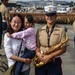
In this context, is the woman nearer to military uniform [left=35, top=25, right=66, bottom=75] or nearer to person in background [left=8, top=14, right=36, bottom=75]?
person in background [left=8, top=14, right=36, bottom=75]

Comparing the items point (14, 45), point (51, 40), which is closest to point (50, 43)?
point (51, 40)

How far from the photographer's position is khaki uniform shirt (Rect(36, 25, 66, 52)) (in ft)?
15.5

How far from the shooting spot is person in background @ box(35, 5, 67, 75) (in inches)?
186

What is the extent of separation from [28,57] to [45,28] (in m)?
0.50

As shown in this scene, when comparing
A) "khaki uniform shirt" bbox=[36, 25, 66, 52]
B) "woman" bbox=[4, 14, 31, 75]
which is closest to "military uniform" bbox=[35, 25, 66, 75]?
"khaki uniform shirt" bbox=[36, 25, 66, 52]

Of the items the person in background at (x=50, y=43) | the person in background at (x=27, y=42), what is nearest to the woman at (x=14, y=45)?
the person in background at (x=27, y=42)

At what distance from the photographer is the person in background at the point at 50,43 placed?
4.71 m

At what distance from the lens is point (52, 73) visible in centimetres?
482

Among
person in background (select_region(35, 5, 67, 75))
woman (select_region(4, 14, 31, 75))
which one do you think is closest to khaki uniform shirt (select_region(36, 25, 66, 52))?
person in background (select_region(35, 5, 67, 75))

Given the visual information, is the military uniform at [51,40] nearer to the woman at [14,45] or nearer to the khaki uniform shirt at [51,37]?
the khaki uniform shirt at [51,37]

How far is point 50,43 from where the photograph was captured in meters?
4.72

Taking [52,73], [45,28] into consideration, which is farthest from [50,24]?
[52,73]

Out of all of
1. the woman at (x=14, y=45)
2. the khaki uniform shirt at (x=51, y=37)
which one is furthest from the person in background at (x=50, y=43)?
the woman at (x=14, y=45)

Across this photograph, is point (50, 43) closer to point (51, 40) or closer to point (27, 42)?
point (51, 40)
